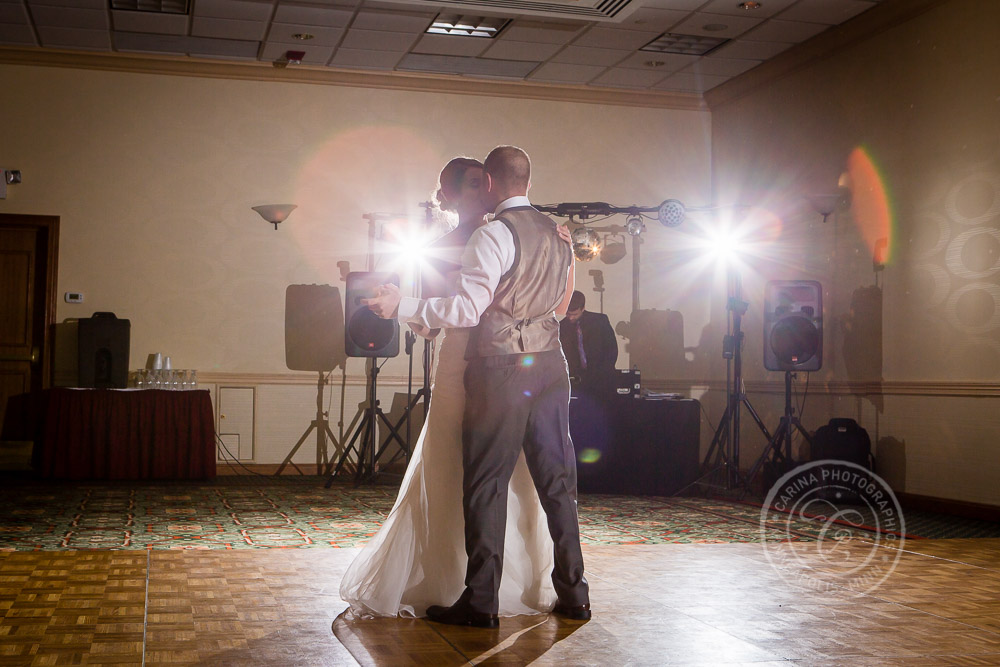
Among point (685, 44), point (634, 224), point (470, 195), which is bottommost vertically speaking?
point (470, 195)

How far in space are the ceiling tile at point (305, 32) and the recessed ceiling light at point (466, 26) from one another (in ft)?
2.44

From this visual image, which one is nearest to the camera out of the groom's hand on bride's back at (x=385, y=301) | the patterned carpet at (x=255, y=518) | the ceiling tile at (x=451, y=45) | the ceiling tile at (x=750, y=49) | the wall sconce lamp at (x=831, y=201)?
the groom's hand on bride's back at (x=385, y=301)

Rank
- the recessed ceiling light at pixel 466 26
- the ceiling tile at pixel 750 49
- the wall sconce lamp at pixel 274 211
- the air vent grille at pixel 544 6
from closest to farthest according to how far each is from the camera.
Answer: the air vent grille at pixel 544 6
the recessed ceiling light at pixel 466 26
the ceiling tile at pixel 750 49
the wall sconce lamp at pixel 274 211

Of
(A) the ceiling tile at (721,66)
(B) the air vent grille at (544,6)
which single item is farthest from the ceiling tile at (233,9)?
(A) the ceiling tile at (721,66)

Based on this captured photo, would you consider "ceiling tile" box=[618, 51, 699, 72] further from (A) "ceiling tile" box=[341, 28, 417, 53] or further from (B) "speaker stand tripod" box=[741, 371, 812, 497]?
(B) "speaker stand tripod" box=[741, 371, 812, 497]

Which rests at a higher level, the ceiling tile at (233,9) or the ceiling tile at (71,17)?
the ceiling tile at (233,9)

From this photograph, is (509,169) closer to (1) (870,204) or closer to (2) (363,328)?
(2) (363,328)

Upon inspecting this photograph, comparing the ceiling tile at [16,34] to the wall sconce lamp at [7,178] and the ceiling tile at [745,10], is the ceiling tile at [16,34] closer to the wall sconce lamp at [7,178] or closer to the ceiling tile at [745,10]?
the wall sconce lamp at [7,178]

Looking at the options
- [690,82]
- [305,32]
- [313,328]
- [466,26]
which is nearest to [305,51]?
[305,32]

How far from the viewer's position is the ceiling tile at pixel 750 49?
7822 millimetres

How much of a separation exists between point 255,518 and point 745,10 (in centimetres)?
476

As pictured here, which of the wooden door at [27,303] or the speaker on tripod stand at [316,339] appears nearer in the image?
the wooden door at [27,303]

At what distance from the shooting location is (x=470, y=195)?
307cm

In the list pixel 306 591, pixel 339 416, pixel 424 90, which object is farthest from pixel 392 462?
pixel 306 591
